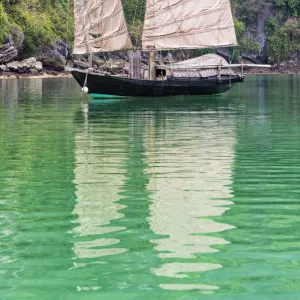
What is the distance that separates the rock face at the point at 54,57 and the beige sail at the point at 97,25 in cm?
3558

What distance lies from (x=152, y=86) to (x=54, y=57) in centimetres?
3801

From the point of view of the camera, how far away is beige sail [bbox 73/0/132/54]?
3456cm

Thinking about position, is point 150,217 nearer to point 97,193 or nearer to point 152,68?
point 97,193

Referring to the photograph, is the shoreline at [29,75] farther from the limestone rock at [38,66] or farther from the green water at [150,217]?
the green water at [150,217]

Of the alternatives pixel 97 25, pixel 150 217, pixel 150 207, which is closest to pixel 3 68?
pixel 97 25

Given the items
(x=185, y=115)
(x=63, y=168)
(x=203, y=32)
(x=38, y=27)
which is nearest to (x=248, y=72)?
(x=38, y=27)

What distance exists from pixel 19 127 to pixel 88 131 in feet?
6.10

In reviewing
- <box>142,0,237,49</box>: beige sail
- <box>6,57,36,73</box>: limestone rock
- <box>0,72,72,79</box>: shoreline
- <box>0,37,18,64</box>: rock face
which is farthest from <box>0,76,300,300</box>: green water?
<box>6,57,36,73</box>: limestone rock

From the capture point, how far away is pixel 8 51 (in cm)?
6231

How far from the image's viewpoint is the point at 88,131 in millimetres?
16438

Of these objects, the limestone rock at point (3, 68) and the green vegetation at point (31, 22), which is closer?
the limestone rock at point (3, 68)

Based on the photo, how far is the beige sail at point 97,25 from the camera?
34.6 meters

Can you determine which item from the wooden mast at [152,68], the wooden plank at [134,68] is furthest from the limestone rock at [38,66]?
the wooden mast at [152,68]

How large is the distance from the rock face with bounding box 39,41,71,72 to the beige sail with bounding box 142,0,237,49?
3387 cm
